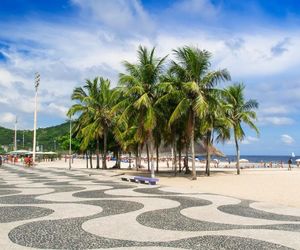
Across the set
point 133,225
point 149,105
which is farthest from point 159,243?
point 149,105

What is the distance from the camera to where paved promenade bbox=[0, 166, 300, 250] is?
749 cm

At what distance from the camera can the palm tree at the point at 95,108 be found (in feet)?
125

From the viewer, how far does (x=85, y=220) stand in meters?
9.80

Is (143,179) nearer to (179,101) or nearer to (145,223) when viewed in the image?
(179,101)

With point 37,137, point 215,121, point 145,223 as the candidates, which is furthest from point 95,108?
point 37,137

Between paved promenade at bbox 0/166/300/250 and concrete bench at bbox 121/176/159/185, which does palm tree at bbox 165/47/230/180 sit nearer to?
concrete bench at bbox 121/176/159/185

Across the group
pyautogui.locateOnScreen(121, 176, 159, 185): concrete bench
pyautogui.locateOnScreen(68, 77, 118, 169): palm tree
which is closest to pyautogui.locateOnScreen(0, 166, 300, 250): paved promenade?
pyautogui.locateOnScreen(121, 176, 159, 185): concrete bench

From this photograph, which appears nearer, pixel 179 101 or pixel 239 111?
pixel 179 101

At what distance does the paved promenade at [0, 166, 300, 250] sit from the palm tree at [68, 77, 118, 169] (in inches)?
947

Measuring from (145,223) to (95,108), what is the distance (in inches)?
1207

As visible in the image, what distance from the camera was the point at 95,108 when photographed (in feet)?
130

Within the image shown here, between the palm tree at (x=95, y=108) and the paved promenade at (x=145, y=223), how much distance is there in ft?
78.9

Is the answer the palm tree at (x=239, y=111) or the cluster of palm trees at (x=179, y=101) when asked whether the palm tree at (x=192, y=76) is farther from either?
the palm tree at (x=239, y=111)

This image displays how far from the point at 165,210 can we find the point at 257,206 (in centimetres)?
311
